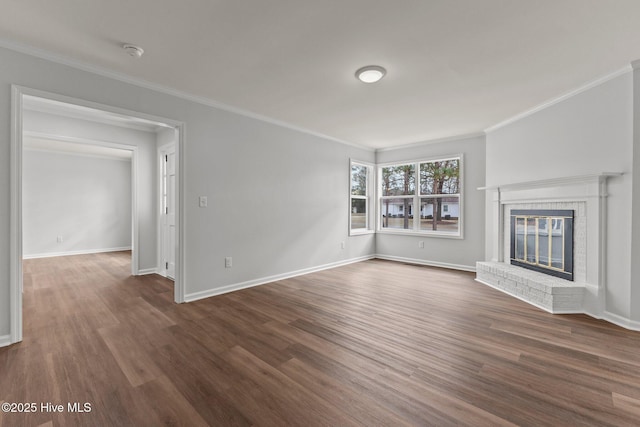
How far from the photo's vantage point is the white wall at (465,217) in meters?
4.98

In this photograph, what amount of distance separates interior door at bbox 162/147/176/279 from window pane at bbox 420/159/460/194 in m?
4.75

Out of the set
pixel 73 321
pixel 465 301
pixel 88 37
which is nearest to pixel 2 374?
pixel 73 321

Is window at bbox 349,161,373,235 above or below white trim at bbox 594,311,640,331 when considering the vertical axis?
above

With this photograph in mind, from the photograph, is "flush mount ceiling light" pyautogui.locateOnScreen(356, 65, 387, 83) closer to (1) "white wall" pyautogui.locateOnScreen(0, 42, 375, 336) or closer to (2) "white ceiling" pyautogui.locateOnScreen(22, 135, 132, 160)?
(1) "white wall" pyautogui.locateOnScreen(0, 42, 375, 336)

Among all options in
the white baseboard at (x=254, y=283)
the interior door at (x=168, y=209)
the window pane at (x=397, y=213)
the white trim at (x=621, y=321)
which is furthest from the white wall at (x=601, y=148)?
the interior door at (x=168, y=209)

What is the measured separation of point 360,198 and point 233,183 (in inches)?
127

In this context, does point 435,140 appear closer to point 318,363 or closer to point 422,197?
point 422,197

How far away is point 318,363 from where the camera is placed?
2049 millimetres

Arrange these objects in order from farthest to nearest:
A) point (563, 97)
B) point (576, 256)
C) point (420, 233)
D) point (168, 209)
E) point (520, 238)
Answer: point (420, 233)
point (168, 209)
point (520, 238)
point (563, 97)
point (576, 256)

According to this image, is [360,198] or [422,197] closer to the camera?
[422,197]

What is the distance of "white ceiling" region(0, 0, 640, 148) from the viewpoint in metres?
1.90

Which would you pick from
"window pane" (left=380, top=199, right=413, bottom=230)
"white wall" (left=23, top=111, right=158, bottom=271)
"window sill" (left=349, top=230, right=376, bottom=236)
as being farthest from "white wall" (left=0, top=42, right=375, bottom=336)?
"window pane" (left=380, top=199, right=413, bottom=230)

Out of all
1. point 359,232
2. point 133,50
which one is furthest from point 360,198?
point 133,50

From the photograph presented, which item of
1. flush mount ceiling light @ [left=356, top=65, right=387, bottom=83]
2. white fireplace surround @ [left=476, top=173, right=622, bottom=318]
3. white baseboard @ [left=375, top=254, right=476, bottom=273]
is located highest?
flush mount ceiling light @ [left=356, top=65, right=387, bottom=83]
